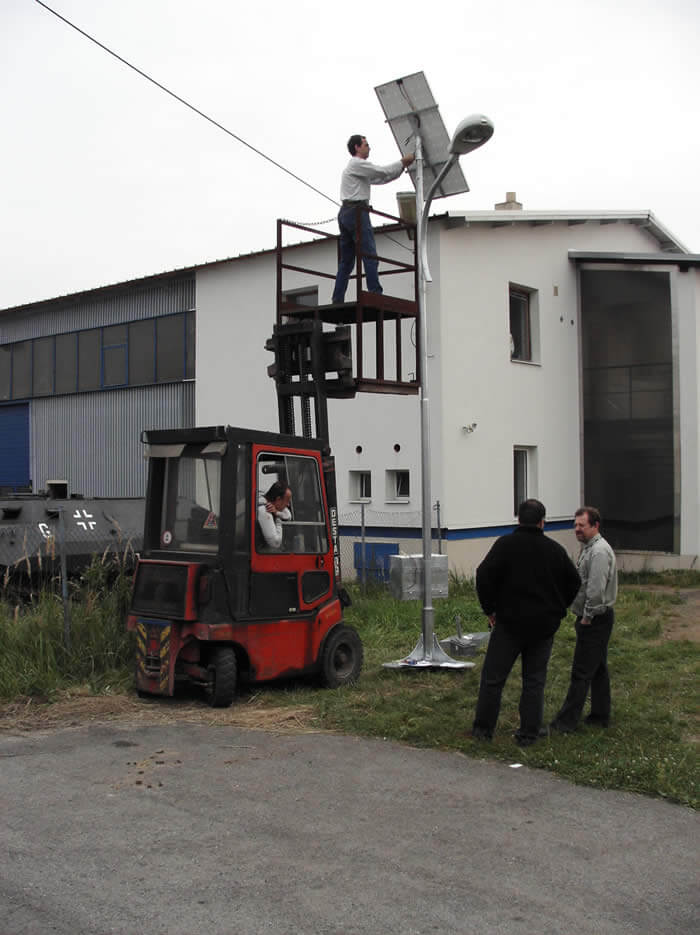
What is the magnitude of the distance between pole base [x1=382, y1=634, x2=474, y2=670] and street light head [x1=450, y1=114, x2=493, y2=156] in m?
4.67

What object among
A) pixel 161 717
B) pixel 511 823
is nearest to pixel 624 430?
pixel 161 717

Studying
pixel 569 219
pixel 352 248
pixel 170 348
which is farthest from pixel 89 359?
pixel 352 248

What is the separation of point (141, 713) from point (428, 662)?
9.55ft

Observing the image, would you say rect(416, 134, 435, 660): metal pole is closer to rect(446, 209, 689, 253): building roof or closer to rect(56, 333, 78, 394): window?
rect(446, 209, 689, 253): building roof

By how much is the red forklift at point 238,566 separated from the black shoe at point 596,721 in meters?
2.47

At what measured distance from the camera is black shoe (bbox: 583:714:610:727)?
7777 mm

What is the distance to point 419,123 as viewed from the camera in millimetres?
10328

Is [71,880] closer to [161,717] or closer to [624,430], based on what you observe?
[161,717]

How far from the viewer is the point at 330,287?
1931 cm

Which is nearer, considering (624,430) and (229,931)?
(229,931)

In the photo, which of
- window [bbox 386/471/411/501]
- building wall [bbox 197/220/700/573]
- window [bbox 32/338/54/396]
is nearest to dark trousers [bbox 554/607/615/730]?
building wall [bbox 197/220/700/573]

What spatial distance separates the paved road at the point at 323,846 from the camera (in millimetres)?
4492

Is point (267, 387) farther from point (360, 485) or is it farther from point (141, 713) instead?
point (141, 713)

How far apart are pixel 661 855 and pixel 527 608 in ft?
7.61
